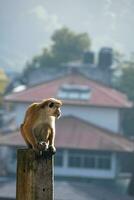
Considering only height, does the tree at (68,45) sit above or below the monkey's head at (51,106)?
above

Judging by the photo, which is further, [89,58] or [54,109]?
[89,58]

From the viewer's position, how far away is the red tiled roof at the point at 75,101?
6124cm

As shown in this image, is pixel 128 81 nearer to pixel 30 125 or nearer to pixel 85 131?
pixel 85 131

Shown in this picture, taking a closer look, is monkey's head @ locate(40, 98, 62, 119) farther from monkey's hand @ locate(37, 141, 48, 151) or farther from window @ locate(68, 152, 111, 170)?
window @ locate(68, 152, 111, 170)

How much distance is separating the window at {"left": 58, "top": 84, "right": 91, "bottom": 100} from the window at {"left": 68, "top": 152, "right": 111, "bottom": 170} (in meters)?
8.79

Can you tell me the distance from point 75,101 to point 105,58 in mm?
21844

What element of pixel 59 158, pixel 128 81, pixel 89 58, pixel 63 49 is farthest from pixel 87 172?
pixel 63 49

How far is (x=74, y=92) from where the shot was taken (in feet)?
209

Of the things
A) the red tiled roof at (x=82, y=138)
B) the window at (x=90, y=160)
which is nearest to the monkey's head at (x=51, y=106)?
the red tiled roof at (x=82, y=138)

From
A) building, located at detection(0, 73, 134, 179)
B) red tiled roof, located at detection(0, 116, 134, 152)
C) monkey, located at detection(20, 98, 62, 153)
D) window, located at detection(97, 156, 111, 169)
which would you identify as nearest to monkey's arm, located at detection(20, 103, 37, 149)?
monkey, located at detection(20, 98, 62, 153)

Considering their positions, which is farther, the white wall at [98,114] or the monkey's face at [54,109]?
the white wall at [98,114]

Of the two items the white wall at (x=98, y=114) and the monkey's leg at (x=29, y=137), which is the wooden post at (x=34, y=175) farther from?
the white wall at (x=98, y=114)

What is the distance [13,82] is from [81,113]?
31.4 m

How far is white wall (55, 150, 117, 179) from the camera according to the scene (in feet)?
179
